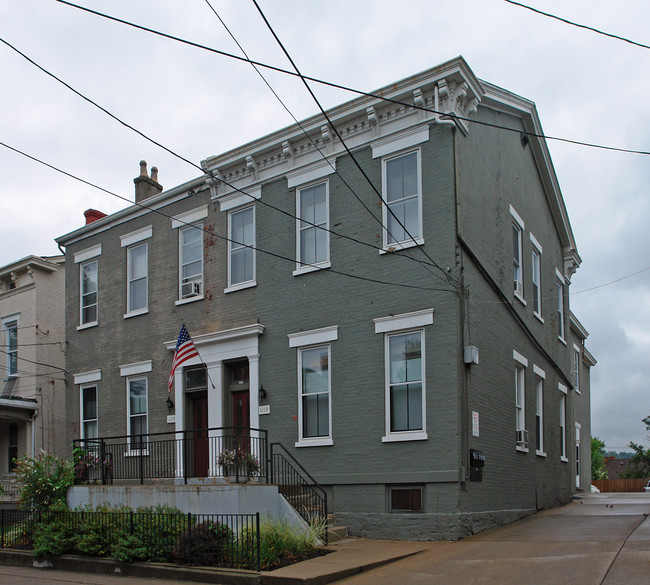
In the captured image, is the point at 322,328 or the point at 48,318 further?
the point at 48,318

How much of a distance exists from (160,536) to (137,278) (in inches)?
385

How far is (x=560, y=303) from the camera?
24.5m

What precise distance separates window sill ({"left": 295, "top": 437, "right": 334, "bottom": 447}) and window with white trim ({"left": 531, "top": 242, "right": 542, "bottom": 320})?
7693mm

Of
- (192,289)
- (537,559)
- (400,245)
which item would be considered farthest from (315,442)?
(537,559)

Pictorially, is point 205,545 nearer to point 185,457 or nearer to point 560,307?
point 185,457

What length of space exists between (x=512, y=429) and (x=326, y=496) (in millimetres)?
4878

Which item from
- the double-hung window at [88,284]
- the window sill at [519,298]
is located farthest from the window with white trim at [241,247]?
the window sill at [519,298]

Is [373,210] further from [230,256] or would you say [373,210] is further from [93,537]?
[93,537]

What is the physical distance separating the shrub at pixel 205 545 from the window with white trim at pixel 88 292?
37.1 ft

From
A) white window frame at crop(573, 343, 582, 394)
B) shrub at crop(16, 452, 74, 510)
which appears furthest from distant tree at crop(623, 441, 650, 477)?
shrub at crop(16, 452, 74, 510)

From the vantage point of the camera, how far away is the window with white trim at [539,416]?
65.1ft

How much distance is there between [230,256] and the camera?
18.9m

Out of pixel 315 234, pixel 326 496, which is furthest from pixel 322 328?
pixel 326 496

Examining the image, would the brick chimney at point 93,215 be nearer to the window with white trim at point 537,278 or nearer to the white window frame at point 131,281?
the white window frame at point 131,281
